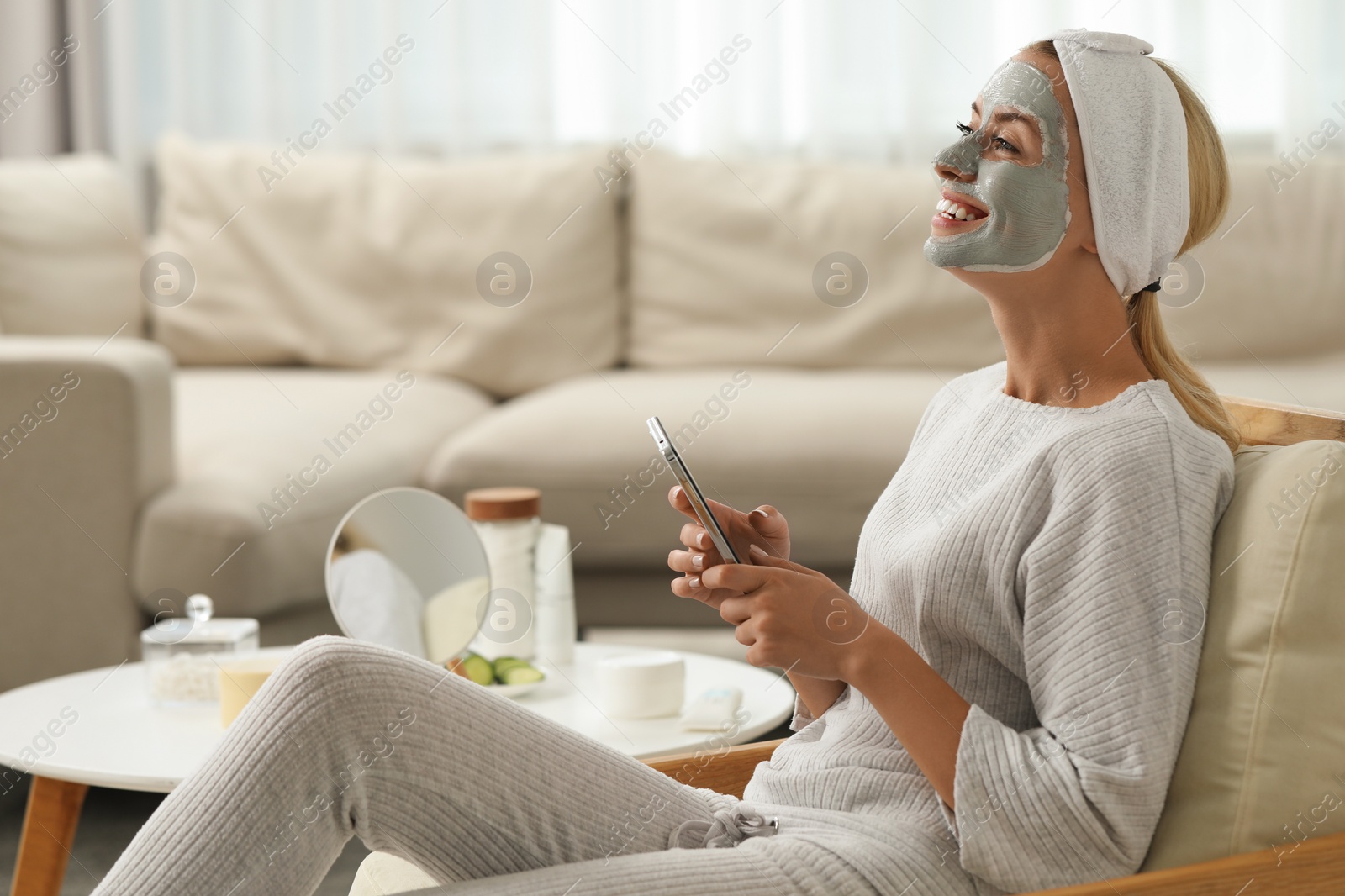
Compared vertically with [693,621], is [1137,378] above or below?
above

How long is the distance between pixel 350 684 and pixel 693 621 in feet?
5.39

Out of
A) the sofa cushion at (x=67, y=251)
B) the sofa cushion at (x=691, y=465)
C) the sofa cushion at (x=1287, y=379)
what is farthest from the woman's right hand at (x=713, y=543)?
the sofa cushion at (x=67, y=251)

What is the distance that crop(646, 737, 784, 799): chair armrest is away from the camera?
1.30 meters

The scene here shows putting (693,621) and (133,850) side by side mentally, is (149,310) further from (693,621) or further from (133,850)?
(133,850)

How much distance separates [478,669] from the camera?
1662 millimetres

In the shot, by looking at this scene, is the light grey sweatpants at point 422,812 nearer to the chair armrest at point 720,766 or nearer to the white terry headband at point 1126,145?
the chair armrest at point 720,766

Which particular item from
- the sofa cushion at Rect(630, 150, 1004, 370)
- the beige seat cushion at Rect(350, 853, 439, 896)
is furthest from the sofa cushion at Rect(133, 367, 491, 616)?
the beige seat cushion at Rect(350, 853, 439, 896)

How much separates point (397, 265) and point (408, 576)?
67.1 inches

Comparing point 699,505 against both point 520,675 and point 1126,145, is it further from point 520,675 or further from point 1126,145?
point 520,675

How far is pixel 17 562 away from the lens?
229cm

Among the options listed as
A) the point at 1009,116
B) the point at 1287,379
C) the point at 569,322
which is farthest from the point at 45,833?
the point at 1287,379

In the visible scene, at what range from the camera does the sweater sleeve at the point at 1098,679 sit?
0.95m

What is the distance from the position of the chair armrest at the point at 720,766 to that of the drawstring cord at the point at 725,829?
0.19m

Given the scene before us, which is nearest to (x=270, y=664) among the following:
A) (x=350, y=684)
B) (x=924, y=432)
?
(x=350, y=684)
